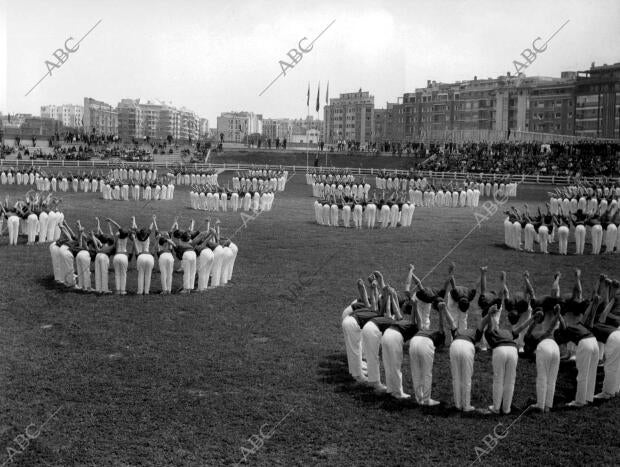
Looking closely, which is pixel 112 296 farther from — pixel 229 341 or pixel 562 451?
pixel 562 451

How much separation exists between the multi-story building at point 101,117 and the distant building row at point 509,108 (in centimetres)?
5675

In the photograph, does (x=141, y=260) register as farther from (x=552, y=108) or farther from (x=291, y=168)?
(x=552, y=108)

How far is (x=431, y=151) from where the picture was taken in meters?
67.9

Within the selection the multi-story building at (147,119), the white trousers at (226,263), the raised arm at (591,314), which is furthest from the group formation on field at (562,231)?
the multi-story building at (147,119)

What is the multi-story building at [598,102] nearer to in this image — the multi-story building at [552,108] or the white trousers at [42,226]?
the multi-story building at [552,108]

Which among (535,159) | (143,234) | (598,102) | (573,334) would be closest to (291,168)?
(535,159)

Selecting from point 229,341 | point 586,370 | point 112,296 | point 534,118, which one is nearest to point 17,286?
point 112,296

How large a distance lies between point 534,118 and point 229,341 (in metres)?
94.7

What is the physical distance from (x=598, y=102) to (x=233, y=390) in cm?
8418

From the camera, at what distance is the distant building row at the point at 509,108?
83.1m

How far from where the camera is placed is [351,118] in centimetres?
15400

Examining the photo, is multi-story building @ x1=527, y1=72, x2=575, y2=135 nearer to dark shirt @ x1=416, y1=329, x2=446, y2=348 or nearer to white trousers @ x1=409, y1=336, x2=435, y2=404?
dark shirt @ x1=416, y1=329, x2=446, y2=348

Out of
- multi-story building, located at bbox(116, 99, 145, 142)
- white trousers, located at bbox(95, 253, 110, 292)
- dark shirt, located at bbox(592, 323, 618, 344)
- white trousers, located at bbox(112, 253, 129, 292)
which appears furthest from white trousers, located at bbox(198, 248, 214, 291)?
multi-story building, located at bbox(116, 99, 145, 142)

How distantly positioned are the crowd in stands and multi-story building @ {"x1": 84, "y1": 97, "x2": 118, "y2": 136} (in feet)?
374
